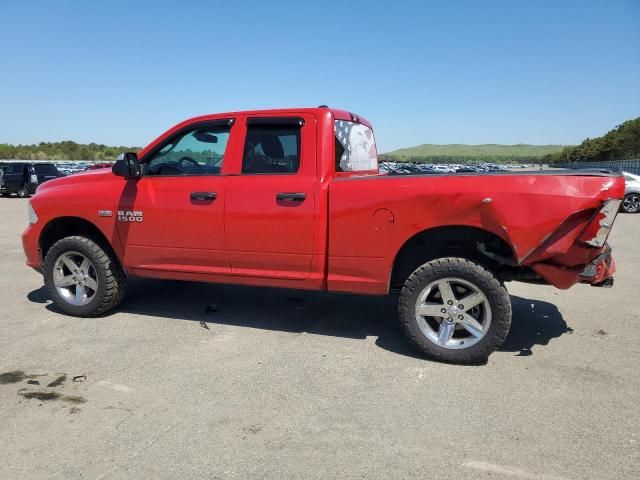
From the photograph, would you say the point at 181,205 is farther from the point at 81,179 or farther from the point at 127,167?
the point at 81,179

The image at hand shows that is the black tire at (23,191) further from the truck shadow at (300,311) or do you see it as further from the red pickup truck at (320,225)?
the red pickup truck at (320,225)

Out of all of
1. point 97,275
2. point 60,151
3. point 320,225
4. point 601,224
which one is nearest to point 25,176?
point 97,275

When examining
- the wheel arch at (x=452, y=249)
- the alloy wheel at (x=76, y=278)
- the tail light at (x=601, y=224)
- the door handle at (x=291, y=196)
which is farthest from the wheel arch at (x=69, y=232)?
the tail light at (x=601, y=224)

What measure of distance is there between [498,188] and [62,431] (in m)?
3.34

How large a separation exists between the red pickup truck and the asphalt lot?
509 mm

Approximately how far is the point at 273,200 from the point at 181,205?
950 mm

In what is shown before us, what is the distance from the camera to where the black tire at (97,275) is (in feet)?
16.6

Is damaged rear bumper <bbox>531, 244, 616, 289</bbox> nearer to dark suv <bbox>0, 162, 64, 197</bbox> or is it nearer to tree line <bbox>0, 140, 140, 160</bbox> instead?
dark suv <bbox>0, 162, 64, 197</bbox>

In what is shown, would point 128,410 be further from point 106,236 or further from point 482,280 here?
point 482,280

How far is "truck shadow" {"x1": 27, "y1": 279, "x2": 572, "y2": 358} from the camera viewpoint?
4.71 m

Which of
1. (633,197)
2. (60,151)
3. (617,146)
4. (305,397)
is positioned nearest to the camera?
(305,397)

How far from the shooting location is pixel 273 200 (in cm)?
432

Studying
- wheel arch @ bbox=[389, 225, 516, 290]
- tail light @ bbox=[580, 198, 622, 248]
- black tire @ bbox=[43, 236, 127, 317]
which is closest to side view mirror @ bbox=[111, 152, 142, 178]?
black tire @ bbox=[43, 236, 127, 317]

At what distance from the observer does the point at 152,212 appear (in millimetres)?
4777
